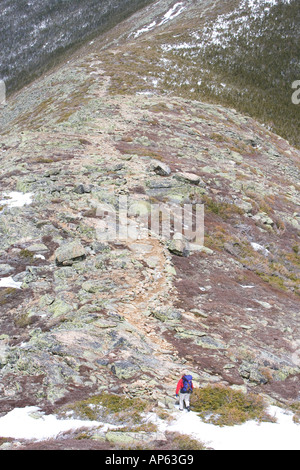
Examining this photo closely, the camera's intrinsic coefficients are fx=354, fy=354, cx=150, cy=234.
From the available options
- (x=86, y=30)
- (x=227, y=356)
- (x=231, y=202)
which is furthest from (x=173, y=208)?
(x=86, y=30)

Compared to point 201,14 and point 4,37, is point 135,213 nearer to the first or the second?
point 201,14

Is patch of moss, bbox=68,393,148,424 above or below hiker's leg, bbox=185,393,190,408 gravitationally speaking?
above

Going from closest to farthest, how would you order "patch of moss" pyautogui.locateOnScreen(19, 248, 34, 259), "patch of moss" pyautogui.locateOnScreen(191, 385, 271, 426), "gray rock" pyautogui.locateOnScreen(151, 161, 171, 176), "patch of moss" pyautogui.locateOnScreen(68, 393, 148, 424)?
"patch of moss" pyautogui.locateOnScreen(68, 393, 148, 424)
"patch of moss" pyautogui.locateOnScreen(191, 385, 271, 426)
"patch of moss" pyautogui.locateOnScreen(19, 248, 34, 259)
"gray rock" pyautogui.locateOnScreen(151, 161, 171, 176)

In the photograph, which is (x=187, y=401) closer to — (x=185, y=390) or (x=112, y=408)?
(x=185, y=390)

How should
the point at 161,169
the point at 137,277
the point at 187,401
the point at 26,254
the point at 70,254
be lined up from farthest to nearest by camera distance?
the point at 161,169
the point at 26,254
the point at 70,254
the point at 137,277
the point at 187,401

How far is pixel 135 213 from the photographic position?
15.8m

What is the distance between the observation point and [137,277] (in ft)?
39.4

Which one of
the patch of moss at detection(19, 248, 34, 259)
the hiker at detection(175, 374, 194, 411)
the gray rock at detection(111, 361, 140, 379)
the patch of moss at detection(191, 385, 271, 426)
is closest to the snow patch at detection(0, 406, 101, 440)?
the gray rock at detection(111, 361, 140, 379)

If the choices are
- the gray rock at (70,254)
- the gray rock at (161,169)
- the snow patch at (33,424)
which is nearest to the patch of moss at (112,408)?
the snow patch at (33,424)

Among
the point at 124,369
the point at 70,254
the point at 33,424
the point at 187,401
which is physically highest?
the point at 70,254

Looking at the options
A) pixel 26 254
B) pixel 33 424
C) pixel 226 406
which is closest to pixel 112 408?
pixel 33 424

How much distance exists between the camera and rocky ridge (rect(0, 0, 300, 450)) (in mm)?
8789

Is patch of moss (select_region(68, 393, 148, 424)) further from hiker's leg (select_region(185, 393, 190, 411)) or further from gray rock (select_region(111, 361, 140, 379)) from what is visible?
hiker's leg (select_region(185, 393, 190, 411))

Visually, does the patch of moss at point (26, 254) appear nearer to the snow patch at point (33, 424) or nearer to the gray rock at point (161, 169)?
the snow patch at point (33, 424)
